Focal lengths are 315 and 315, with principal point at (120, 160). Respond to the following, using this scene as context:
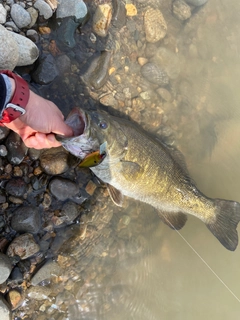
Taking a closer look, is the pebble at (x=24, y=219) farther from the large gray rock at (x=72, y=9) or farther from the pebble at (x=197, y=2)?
the pebble at (x=197, y=2)

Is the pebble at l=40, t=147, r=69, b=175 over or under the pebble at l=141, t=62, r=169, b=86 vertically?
under

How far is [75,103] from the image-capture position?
3.46 m

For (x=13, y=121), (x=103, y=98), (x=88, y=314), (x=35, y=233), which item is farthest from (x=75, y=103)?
(x=88, y=314)

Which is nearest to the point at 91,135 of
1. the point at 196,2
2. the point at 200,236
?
the point at 200,236

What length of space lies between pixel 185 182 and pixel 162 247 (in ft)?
3.32

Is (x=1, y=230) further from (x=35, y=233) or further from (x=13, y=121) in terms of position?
(x=13, y=121)

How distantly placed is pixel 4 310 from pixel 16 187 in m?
1.15

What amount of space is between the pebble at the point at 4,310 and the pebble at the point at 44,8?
2860 mm

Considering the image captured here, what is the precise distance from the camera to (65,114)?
339 cm

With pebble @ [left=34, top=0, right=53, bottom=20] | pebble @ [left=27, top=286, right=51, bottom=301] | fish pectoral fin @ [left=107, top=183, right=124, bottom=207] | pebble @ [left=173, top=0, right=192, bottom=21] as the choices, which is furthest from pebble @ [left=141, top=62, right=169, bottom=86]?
pebble @ [left=27, top=286, right=51, bottom=301]

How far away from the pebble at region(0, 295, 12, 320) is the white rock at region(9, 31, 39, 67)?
2.28 metres

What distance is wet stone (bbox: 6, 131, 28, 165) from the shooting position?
9.90 ft

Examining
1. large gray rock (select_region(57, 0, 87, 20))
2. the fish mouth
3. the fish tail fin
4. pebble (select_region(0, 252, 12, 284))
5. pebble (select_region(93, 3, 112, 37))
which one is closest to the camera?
the fish mouth

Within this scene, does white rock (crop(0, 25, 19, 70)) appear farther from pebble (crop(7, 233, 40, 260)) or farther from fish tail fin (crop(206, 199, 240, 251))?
fish tail fin (crop(206, 199, 240, 251))
